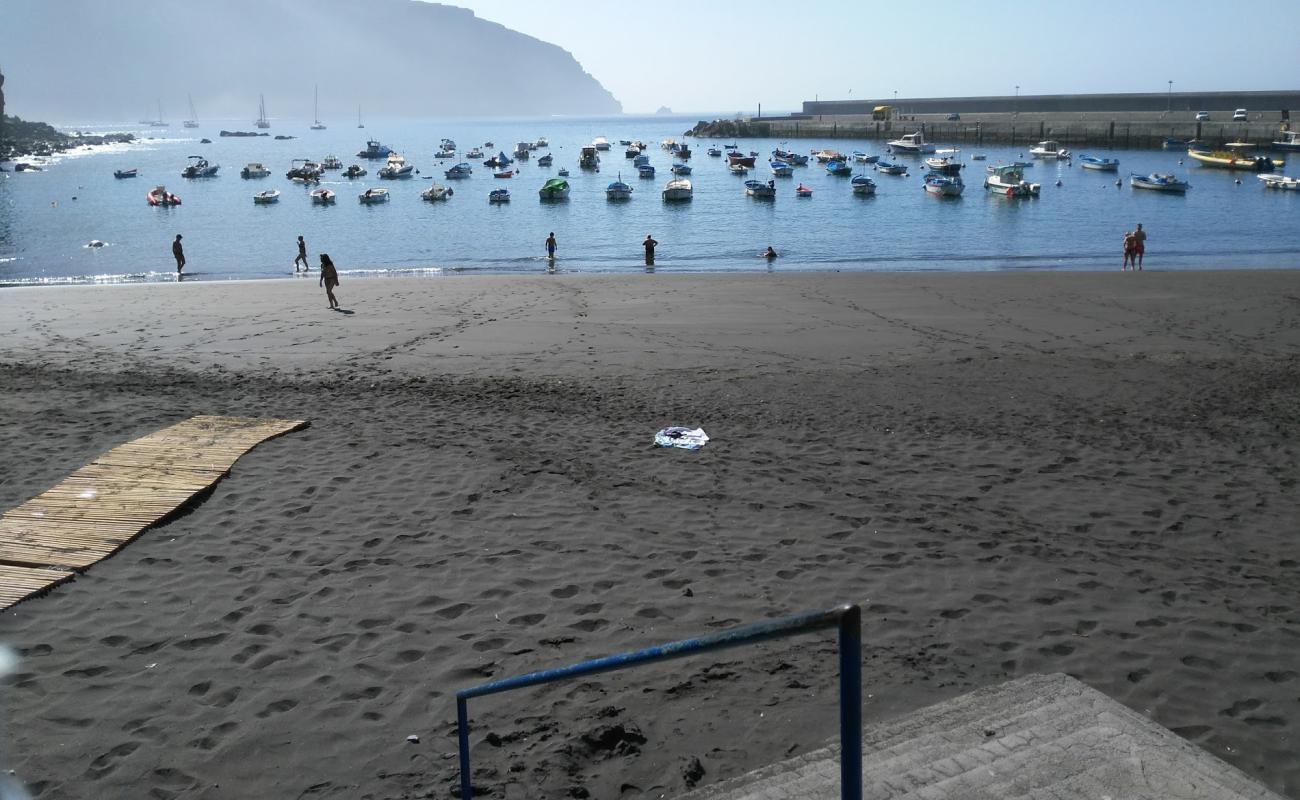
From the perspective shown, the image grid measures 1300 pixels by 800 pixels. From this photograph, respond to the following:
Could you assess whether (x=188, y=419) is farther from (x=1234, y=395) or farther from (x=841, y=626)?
(x=1234, y=395)

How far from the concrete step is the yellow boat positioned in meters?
85.8

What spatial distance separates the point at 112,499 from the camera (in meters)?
9.59

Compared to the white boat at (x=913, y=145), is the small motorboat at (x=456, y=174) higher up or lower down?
lower down

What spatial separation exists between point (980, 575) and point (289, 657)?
5617mm

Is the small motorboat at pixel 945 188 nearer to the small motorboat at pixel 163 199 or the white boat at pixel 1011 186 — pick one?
the white boat at pixel 1011 186

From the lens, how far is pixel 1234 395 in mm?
13570

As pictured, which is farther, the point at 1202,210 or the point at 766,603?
the point at 1202,210

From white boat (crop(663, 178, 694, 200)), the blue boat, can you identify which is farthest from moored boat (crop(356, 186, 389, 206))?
the blue boat

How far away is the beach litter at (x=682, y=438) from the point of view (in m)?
11.5

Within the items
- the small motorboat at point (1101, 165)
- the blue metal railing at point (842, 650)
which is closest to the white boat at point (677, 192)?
the small motorboat at point (1101, 165)

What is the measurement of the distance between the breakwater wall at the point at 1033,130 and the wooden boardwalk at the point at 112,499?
4023 inches

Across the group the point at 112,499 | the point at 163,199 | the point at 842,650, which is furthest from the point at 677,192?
the point at 842,650

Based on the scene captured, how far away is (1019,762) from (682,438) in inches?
281

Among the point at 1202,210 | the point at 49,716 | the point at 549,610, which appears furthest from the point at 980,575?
A: the point at 1202,210
